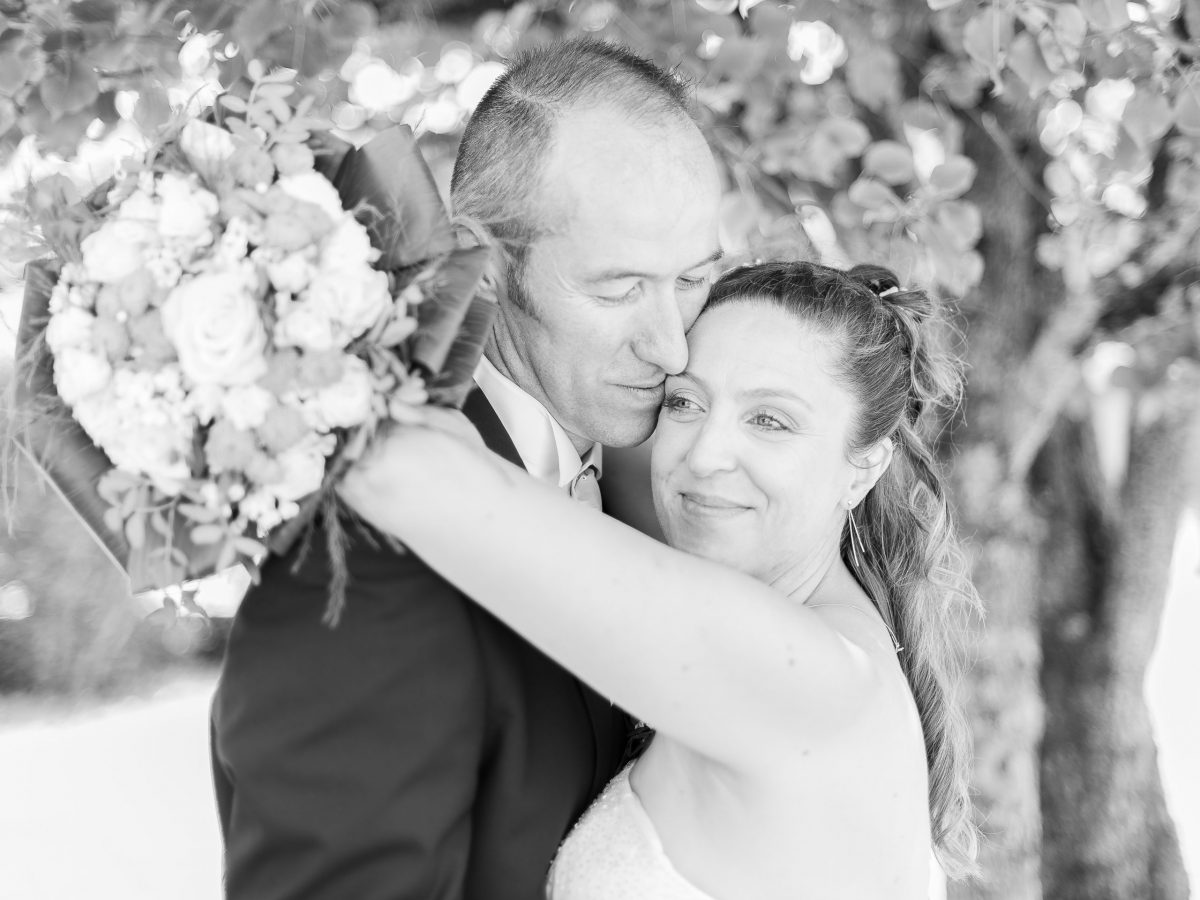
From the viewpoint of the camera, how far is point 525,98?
253cm

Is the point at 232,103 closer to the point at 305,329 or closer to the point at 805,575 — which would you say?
the point at 305,329

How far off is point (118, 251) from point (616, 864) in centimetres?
143

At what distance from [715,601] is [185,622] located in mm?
861

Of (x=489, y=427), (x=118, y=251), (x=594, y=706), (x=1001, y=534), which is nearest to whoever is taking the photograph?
(x=118, y=251)

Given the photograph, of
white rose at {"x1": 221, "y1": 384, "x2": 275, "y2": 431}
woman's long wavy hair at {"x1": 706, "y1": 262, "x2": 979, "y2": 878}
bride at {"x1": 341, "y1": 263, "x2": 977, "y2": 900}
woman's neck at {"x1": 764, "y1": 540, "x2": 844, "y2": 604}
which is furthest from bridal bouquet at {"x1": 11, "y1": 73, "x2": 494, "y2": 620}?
woman's neck at {"x1": 764, "y1": 540, "x2": 844, "y2": 604}

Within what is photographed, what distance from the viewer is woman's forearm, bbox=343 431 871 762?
1.76 m

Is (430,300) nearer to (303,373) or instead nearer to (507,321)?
(303,373)

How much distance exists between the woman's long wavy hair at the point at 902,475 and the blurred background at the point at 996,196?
773mm

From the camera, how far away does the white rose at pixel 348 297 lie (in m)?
1.68

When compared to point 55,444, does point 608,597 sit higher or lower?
lower

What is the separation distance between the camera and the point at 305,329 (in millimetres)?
1660

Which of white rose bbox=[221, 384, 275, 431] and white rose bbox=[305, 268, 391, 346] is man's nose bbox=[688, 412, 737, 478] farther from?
white rose bbox=[221, 384, 275, 431]

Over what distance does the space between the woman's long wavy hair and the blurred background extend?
30.4 inches

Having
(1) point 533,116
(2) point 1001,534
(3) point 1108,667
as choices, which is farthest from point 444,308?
(3) point 1108,667
